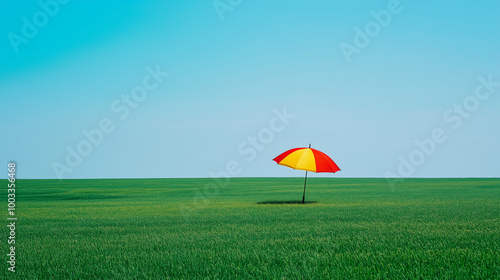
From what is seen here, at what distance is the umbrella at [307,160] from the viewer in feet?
42.5

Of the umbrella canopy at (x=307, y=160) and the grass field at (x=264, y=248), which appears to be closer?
the grass field at (x=264, y=248)

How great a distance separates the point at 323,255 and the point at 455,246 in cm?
206

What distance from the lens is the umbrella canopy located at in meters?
12.9

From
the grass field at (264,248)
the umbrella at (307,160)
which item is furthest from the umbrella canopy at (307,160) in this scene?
the grass field at (264,248)

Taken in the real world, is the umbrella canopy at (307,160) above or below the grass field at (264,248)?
above

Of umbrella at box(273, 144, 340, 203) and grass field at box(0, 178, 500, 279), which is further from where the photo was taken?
umbrella at box(273, 144, 340, 203)

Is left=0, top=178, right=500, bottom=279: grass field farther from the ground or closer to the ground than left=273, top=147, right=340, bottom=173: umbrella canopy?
closer to the ground

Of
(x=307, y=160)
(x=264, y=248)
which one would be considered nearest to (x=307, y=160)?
(x=307, y=160)

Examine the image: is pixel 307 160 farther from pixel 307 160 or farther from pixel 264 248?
pixel 264 248

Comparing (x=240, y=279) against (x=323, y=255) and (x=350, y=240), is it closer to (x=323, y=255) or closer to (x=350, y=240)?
(x=323, y=255)

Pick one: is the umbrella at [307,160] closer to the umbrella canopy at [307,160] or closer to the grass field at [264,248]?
the umbrella canopy at [307,160]

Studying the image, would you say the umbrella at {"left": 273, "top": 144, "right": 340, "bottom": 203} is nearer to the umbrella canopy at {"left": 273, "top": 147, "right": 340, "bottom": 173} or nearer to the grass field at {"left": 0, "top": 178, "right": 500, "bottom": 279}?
the umbrella canopy at {"left": 273, "top": 147, "right": 340, "bottom": 173}

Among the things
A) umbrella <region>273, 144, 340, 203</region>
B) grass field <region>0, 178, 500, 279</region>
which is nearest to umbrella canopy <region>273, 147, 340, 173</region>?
umbrella <region>273, 144, 340, 203</region>

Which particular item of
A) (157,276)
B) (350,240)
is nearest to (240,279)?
(157,276)
